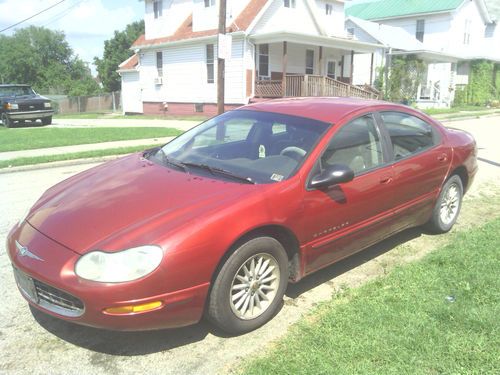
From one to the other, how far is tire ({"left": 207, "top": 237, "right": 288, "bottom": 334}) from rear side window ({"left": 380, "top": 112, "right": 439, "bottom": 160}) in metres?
1.73

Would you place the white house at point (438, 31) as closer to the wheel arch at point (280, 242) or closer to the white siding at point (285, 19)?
the white siding at point (285, 19)

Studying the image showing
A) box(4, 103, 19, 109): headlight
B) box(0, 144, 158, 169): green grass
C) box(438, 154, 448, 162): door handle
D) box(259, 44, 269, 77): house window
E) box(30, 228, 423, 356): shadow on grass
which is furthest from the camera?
box(259, 44, 269, 77): house window

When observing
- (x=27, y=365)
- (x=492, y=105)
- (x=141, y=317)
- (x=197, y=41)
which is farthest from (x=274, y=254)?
(x=492, y=105)

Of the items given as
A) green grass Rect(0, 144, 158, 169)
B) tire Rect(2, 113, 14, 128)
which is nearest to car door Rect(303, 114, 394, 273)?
green grass Rect(0, 144, 158, 169)

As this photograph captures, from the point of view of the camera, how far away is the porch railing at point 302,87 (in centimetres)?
2222

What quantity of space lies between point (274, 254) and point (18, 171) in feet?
25.1

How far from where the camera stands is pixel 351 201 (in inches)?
146

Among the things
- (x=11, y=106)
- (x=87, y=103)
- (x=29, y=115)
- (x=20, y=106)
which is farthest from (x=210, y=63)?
(x=87, y=103)

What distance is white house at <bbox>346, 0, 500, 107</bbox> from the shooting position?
34.1m

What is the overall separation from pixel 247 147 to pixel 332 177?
34.9 inches

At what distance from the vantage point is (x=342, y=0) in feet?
92.4

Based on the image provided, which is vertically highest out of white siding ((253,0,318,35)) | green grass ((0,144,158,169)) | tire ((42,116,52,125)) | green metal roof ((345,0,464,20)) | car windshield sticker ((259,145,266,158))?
green metal roof ((345,0,464,20))

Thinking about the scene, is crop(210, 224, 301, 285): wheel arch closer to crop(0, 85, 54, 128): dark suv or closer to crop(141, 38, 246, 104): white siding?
crop(0, 85, 54, 128): dark suv

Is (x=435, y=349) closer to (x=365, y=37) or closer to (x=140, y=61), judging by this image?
(x=140, y=61)
